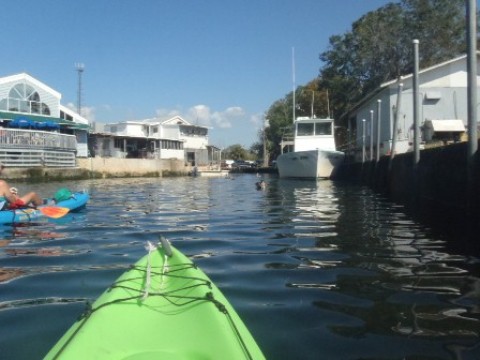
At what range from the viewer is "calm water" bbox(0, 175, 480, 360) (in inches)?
155

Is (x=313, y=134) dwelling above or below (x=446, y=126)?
above

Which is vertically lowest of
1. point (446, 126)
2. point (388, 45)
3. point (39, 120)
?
point (446, 126)

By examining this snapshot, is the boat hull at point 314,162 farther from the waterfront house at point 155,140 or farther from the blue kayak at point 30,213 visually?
the waterfront house at point 155,140

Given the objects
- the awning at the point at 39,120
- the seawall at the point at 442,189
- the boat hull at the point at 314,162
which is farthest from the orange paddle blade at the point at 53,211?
the awning at the point at 39,120

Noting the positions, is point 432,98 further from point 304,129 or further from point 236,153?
point 236,153

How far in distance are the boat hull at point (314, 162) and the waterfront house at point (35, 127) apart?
1553 cm

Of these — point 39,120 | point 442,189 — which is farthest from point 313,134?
point 442,189

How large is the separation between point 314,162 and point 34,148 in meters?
17.7

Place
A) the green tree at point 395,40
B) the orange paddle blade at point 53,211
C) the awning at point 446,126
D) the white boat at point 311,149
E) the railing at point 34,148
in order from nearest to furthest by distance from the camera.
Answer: the orange paddle blade at point 53,211 → the awning at point 446,126 → the white boat at point 311,149 → the railing at point 34,148 → the green tree at point 395,40

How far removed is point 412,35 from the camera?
41.3m

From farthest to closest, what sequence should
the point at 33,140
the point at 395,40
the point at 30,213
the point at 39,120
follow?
the point at 395,40 < the point at 39,120 < the point at 33,140 < the point at 30,213

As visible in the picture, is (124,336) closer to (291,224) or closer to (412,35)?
(291,224)

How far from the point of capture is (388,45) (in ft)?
137

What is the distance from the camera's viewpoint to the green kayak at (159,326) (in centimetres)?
300
